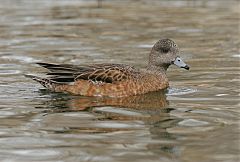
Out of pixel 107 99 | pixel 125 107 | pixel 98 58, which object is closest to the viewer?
pixel 125 107

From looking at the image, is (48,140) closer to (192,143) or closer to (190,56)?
(192,143)

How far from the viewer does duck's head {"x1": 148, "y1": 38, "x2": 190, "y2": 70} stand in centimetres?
940

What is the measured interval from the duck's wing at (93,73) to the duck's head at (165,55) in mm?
411

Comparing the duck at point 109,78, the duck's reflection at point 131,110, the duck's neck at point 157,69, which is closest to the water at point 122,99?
the duck's reflection at point 131,110

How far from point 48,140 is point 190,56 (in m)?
6.01

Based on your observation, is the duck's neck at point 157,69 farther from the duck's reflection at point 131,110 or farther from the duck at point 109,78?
the duck's reflection at point 131,110

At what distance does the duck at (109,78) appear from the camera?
9.01 metres

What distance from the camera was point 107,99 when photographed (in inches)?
349

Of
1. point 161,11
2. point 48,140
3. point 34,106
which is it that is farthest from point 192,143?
point 161,11

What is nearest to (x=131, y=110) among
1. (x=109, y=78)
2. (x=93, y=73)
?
(x=109, y=78)

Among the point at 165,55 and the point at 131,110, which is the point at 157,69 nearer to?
the point at 165,55

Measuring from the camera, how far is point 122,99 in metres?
8.86

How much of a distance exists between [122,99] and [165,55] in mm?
1011

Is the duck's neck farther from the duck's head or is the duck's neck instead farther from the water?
the water
